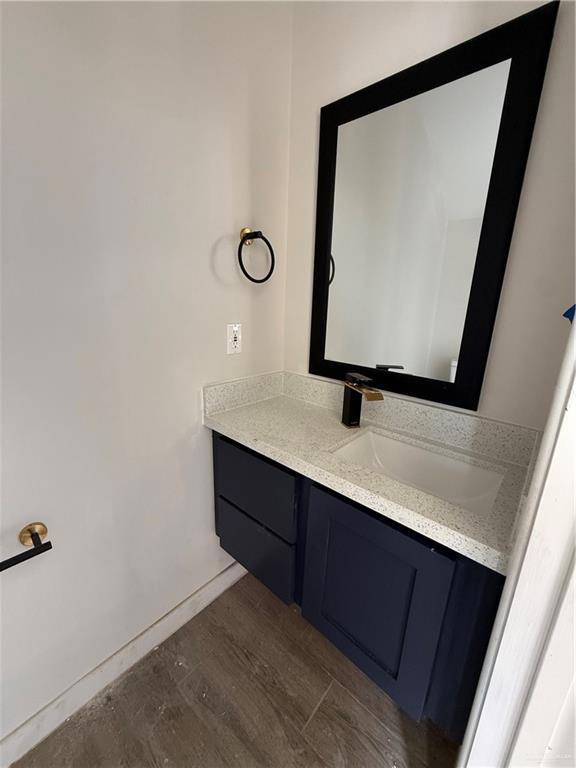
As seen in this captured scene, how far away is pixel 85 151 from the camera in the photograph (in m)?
0.84

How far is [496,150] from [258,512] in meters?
1.37

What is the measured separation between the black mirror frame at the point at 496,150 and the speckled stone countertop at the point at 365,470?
0.23 m

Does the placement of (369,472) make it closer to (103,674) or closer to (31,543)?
(31,543)

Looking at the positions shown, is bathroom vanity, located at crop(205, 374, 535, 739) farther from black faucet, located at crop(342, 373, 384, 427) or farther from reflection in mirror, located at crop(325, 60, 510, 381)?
reflection in mirror, located at crop(325, 60, 510, 381)

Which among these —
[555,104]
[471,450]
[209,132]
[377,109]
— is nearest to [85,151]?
[209,132]

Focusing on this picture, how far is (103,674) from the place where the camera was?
1.17 metres

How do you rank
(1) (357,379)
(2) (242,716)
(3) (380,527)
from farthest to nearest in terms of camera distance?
(1) (357,379), (2) (242,716), (3) (380,527)

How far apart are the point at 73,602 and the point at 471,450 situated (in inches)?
55.6

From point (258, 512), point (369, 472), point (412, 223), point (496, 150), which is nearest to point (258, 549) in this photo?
point (258, 512)

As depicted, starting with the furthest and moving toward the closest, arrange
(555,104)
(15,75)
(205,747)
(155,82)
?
(205,747) → (155,82) → (555,104) → (15,75)

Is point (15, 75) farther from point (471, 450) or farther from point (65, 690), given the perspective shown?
point (65, 690)

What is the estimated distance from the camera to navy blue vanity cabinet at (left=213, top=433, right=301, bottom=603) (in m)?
1.10

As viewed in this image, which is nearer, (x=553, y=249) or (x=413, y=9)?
(x=553, y=249)

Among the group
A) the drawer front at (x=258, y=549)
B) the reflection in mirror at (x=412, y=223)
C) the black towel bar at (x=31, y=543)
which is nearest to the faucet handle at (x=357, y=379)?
the reflection in mirror at (x=412, y=223)
